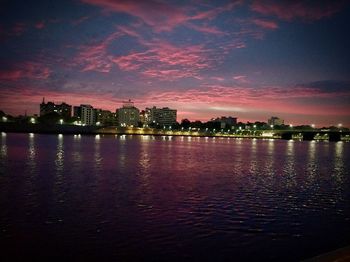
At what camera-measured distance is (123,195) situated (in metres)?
30.5

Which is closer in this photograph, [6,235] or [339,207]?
[6,235]

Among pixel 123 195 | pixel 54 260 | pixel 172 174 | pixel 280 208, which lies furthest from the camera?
pixel 172 174

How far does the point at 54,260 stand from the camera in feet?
51.5

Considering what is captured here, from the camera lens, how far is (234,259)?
16516mm

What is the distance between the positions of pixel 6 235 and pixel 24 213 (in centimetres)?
468

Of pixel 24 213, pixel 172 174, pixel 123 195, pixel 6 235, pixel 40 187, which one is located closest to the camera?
pixel 6 235

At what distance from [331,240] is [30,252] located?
14.3 metres

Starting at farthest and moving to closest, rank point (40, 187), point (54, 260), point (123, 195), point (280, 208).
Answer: point (40, 187) < point (123, 195) < point (280, 208) < point (54, 260)

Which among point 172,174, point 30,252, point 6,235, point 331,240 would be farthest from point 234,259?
point 172,174

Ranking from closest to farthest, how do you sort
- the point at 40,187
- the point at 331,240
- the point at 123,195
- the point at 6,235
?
1. the point at 6,235
2. the point at 331,240
3. the point at 123,195
4. the point at 40,187

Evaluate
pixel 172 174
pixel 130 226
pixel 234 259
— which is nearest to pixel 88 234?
pixel 130 226

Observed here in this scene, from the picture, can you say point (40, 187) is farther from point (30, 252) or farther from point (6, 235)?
point (30, 252)

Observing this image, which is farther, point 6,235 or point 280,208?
point 280,208

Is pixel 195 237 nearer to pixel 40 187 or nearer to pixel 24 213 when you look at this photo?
pixel 24 213
